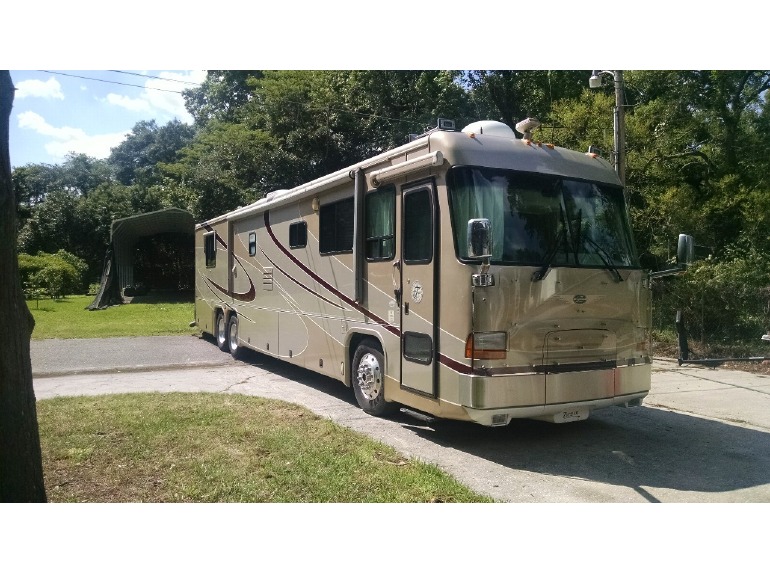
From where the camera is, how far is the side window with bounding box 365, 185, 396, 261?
6.95 metres

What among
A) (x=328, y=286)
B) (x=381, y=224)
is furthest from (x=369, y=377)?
(x=381, y=224)

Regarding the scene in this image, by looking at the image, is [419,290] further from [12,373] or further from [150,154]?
[150,154]

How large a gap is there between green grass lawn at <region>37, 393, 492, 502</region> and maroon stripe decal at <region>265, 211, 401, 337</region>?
124 centimetres

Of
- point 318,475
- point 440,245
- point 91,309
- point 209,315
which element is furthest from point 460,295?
point 91,309

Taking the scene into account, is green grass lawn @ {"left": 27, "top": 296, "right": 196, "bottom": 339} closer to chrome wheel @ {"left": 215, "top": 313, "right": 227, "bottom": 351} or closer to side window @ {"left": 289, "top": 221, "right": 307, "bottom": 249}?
chrome wheel @ {"left": 215, "top": 313, "right": 227, "bottom": 351}

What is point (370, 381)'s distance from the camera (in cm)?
748

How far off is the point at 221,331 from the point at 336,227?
261 inches

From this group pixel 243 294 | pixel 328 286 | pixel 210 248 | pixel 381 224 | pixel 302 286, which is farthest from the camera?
pixel 210 248

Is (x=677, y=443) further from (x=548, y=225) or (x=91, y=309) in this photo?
(x=91, y=309)

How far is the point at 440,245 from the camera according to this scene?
6.08 m

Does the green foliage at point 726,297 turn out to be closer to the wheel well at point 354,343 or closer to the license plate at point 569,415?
the license plate at point 569,415

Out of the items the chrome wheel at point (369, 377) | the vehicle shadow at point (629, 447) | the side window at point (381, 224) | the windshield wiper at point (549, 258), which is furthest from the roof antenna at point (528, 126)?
the vehicle shadow at point (629, 447)

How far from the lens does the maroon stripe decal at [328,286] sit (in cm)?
699

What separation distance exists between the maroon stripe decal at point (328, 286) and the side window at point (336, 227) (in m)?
0.46
